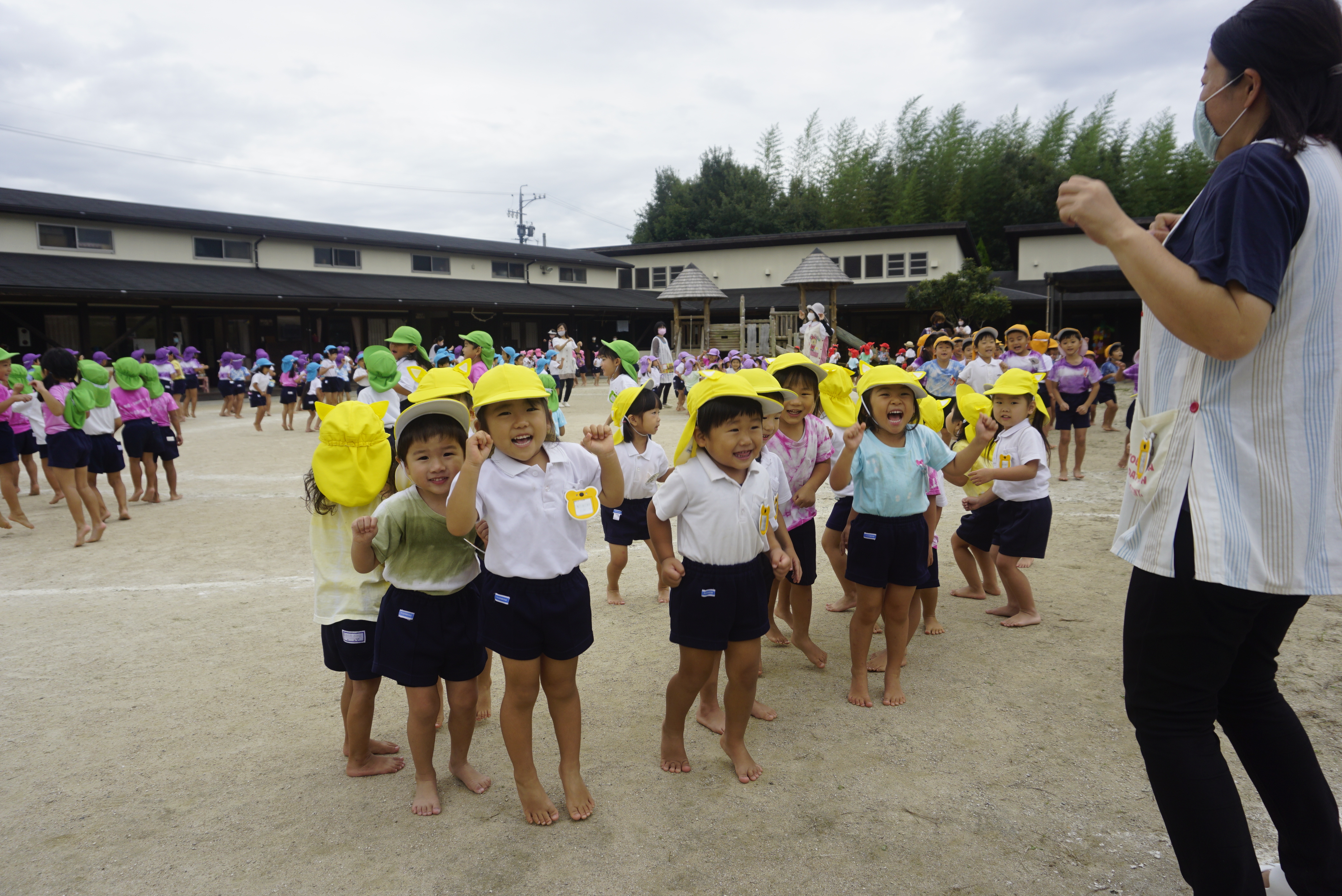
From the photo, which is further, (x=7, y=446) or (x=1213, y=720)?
(x=7, y=446)

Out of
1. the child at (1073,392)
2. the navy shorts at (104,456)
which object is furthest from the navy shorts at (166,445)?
the child at (1073,392)

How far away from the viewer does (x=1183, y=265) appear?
1544 mm

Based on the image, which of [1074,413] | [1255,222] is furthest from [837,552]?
[1074,413]

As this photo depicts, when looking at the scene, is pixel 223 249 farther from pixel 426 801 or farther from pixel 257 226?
pixel 426 801

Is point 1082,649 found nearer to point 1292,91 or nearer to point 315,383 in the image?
point 1292,91

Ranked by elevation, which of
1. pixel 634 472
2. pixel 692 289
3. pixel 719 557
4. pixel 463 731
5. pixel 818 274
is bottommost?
pixel 463 731

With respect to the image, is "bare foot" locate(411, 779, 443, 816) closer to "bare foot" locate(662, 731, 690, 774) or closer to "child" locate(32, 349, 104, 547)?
→ "bare foot" locate(662, 731, 690, 774)

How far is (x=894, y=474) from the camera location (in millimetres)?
3695

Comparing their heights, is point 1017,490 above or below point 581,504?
below

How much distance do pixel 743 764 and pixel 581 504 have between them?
125cm

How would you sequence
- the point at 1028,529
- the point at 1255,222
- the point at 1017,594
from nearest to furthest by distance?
the point at 1255,222
the point at 1028,529
the point at 1017,594

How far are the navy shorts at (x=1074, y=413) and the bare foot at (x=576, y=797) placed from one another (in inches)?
328

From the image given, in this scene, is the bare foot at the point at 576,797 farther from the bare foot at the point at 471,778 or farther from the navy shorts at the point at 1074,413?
the navy shorts at the point at 1074,413

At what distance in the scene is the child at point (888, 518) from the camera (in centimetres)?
363
